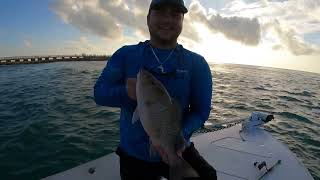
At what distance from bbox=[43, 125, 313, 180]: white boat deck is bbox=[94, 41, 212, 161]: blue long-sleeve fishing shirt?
2121mm

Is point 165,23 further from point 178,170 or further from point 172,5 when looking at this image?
point 178,170

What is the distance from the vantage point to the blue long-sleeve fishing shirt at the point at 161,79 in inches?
139

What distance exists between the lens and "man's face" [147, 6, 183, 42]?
338cm

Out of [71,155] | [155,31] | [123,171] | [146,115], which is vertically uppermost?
[155,31]

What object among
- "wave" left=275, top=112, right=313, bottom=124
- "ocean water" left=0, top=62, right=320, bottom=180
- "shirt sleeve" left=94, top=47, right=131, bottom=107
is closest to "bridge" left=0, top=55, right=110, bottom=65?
"ocean water" left=0, top=62, right=320, bottom=180

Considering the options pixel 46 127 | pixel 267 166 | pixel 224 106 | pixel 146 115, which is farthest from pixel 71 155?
pixel 224 106

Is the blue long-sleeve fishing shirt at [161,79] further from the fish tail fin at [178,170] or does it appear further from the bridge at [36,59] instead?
the bridge at [36,59]

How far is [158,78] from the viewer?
3510 millimetres

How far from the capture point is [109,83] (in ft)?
11.2

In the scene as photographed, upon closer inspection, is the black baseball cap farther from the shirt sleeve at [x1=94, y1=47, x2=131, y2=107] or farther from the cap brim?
the shirt sleeve at [x1=94, y1=47, x2=131, y2=107]

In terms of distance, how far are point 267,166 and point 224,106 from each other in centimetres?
1266

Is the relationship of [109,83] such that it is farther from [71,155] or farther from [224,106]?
[224,106]

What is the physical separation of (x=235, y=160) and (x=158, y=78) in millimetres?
4074

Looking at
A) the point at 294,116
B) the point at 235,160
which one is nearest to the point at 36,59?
the point at 294,116
